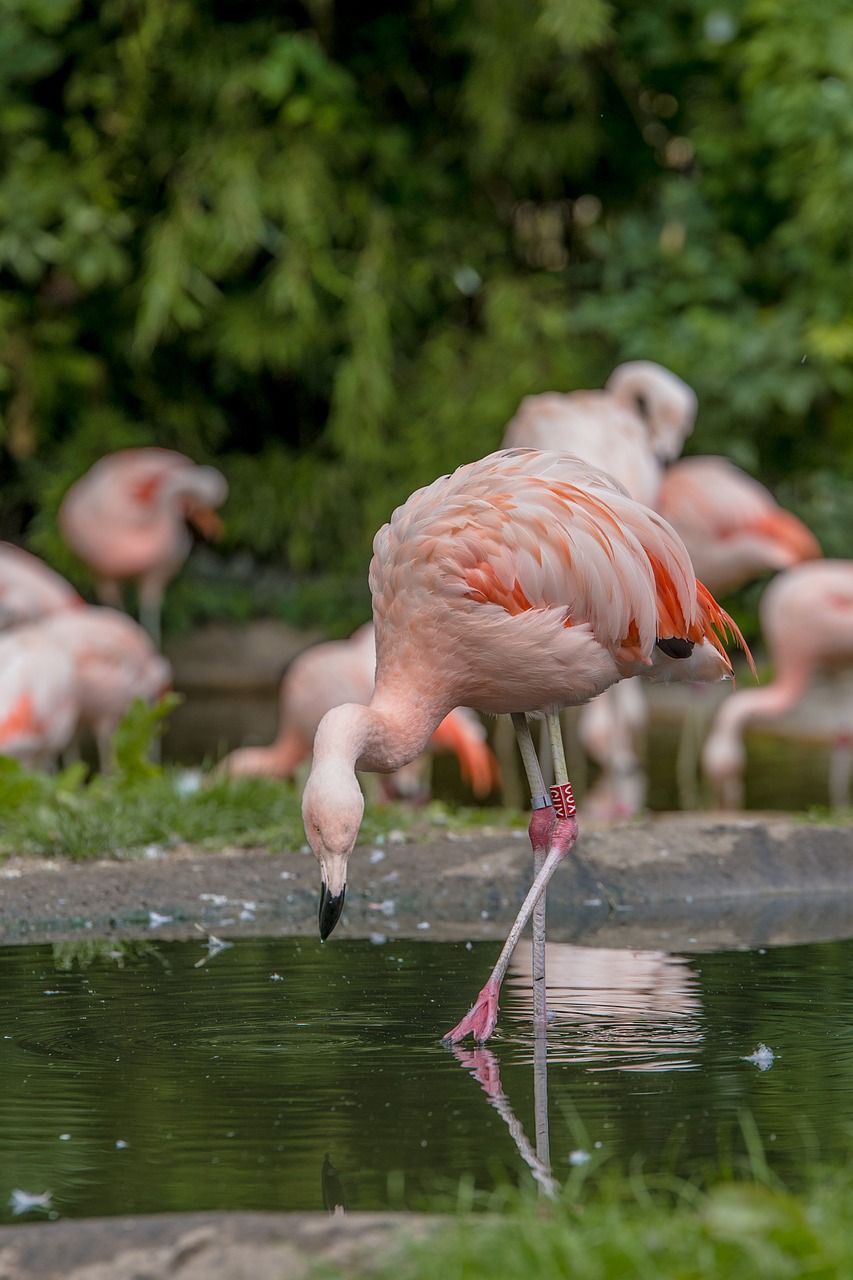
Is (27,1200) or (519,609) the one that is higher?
(519,609)

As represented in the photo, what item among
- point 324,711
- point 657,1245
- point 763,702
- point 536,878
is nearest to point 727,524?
point 763,702

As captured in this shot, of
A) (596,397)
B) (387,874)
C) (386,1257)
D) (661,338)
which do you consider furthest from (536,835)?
(661,338)

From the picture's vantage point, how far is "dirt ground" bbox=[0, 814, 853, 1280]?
4285mm

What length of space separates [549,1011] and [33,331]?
9.98 meters

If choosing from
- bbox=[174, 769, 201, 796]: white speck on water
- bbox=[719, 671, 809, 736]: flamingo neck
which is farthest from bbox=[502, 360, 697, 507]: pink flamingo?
bbox=[174, 769, 201, 796]: white speck on water

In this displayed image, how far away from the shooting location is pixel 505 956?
11.1 ft

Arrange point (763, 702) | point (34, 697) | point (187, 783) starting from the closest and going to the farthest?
point (187, 783) → point (34, 697) → point (763, 702)

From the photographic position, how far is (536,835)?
12.4 feet

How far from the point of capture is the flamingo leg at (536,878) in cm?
324

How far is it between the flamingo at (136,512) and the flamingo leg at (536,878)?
6441mm

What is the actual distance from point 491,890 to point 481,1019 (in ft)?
4.35

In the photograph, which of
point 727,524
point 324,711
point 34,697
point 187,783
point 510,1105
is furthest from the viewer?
A: point 727,524

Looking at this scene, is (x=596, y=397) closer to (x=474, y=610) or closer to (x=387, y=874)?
(x=387, y=874)

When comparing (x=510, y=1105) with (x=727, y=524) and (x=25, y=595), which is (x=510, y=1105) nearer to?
(x=727, y=524)
